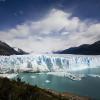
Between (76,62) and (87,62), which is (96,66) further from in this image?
(76,62)

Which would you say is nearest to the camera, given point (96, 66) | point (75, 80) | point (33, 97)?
point (33, 97)

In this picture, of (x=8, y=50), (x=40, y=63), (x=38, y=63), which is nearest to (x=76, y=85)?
(x=40, y=63)

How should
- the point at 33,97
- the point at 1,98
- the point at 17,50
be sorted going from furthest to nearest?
1. the point at 17,50
2. the point at 33,97
3. the point at 1,98

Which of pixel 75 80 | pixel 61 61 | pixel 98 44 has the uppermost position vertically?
pixel 98 44

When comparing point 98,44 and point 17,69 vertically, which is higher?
point 98,44

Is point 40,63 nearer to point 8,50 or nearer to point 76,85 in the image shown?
point 76,85

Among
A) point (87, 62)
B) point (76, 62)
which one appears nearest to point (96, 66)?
point (87, 62)

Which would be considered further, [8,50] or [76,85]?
[8,50]

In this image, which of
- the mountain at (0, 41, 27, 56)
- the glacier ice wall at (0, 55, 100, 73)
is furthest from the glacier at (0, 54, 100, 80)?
the mountain at (0, 41, 27, 56)

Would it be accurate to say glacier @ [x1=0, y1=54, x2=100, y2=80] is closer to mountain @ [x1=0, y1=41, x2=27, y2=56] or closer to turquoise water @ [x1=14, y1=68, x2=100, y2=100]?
turquoise water @ [x1=14, y1=68, x2=100, y2=100]
